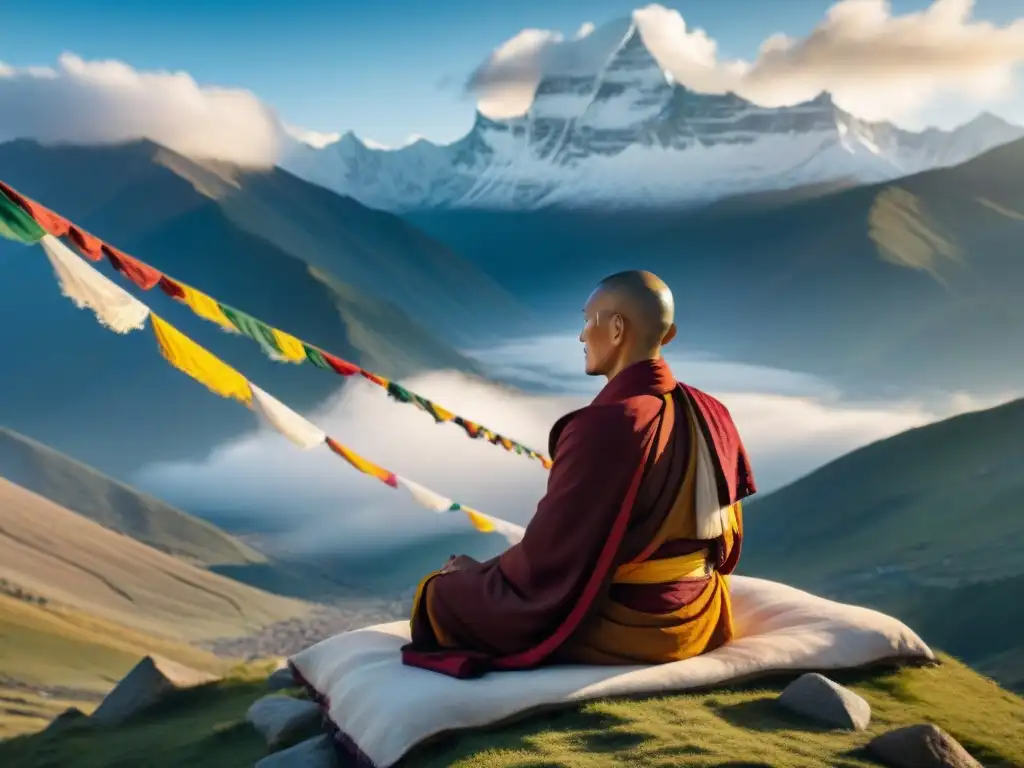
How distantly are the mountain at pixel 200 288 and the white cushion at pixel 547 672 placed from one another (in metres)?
109

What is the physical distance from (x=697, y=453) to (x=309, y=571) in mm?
93831

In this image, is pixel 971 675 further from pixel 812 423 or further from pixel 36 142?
pixel 36 142

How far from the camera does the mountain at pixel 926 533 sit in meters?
25.4

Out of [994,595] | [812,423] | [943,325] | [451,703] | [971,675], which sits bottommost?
[451,703]

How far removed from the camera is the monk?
162 inches

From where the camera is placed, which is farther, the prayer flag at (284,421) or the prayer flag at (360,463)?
the prayer flag at (360,463)

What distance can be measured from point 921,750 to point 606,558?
4.72 ft

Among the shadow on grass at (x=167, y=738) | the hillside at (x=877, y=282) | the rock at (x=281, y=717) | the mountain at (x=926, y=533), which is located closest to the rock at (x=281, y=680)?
the shadow on grass at (x=167, y=738)

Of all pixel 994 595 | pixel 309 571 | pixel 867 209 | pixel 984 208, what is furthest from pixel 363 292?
pixel 994 595

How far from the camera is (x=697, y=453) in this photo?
437cm

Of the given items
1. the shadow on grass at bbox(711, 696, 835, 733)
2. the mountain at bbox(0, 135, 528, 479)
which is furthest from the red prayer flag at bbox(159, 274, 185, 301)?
the mountain at bbox(0, 135, 528, 479)

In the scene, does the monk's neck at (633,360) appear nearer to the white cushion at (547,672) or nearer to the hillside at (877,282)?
the white cushion at (547,672)

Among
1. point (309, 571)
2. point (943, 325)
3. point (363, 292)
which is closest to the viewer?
point (309, 571)

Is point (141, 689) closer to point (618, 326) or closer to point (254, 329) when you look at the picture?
point (254, 329)
